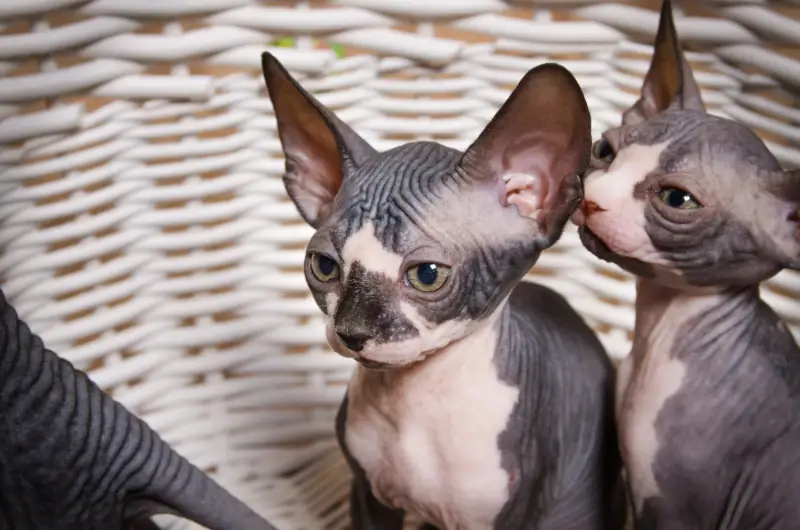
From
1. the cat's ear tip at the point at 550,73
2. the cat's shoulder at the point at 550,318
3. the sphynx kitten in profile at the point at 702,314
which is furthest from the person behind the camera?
the cat's shoulder at the point at 550,318

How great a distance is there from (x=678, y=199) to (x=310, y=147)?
29 centimetres

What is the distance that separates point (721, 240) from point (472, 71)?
42 centimetres

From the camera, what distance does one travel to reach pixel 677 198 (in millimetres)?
653

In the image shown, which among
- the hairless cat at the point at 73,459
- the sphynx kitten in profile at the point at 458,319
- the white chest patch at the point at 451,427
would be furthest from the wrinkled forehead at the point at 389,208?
the hairless cat at the point at 73,459

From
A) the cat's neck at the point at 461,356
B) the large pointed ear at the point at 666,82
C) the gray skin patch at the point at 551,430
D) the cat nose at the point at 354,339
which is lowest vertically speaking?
the gray skin patch at the point at 551,430

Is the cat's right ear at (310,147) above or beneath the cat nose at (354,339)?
above

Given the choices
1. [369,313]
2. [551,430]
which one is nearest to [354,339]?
[369,313]

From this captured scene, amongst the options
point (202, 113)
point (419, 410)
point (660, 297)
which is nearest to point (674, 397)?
point (660, 297)

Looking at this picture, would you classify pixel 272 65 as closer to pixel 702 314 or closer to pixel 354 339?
pixel 354 339

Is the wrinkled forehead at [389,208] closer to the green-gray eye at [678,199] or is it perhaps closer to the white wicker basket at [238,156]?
the green-gray eye at [678,199]

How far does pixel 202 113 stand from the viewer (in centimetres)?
94

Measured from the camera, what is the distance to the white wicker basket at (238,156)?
83 cm

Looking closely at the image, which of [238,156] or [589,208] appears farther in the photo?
[238,156]

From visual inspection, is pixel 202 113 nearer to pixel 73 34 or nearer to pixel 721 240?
pixel 73 34
